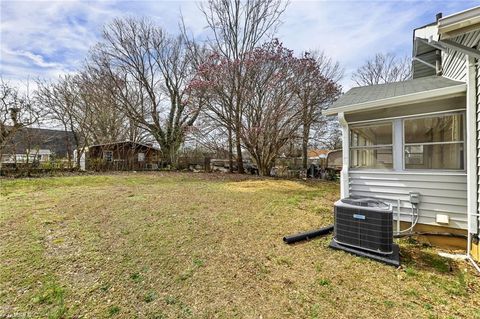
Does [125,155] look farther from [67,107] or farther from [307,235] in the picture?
[307,235]

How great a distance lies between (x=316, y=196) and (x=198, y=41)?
46.4ft

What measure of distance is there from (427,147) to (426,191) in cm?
73

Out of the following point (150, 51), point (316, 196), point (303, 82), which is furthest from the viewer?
point (150, 51)

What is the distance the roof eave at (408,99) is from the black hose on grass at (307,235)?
2.24 m

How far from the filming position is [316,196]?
7523 millimetres

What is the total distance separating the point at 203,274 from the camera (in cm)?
279

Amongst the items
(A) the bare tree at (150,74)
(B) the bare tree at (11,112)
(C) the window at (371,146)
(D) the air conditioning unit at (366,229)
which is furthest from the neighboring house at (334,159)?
(B) the bare tree at (11,112)

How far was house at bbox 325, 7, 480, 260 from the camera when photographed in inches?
129

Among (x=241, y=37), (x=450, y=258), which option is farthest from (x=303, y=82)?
(x=450, y=258)

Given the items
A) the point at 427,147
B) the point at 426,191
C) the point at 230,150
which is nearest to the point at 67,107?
the point at 230,150

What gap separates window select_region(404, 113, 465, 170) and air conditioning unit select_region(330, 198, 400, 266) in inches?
54.6

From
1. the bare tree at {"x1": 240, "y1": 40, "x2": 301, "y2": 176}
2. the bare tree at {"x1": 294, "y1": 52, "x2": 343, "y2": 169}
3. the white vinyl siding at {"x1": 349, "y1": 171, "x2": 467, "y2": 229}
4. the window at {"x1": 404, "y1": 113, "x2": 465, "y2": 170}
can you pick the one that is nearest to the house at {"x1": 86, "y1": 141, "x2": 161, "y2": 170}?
the bare tree at {"x1": 240, "y1": 40, "x2": 301, "y2": 176}

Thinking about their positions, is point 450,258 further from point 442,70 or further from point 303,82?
point 303,82

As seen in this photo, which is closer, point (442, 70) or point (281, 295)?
point (281, 295)
